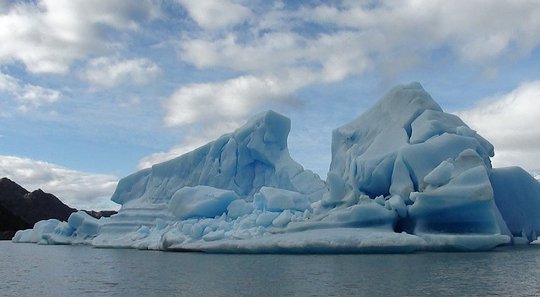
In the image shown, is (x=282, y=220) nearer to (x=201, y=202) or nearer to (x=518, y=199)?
(x=201, y=202)

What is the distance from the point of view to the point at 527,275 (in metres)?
10.1

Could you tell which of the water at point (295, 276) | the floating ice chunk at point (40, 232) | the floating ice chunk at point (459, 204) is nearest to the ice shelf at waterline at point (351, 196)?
the floating ice chunk at point (459, 204)

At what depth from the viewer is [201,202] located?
823 inches

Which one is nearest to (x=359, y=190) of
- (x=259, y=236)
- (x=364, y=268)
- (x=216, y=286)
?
(x=259, y=236)

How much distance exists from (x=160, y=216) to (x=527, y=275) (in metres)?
16.6

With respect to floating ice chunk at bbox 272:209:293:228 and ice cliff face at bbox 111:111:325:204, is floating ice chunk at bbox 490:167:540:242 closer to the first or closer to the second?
floating ice chunk at bbox 272:209:293:228

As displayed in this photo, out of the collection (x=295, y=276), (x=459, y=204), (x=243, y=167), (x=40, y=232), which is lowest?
(x=295, y=276)

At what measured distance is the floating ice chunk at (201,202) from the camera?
21.0m

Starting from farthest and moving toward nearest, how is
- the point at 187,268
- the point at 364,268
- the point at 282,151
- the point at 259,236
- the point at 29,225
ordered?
the point at 29,225
the point at 282,151
the point at 259,236
the point at 187,268
the point at 364,268

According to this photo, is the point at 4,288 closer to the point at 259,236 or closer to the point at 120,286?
the point at 120,286

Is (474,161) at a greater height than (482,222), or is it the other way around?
(474,161)

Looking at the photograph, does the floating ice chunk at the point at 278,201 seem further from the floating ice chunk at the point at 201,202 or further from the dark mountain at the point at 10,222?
the dark mountain at the point at 10,222

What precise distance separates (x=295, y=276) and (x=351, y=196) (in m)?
6.89

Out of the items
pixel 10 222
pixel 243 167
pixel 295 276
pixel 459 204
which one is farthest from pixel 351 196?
pixel 10 222
